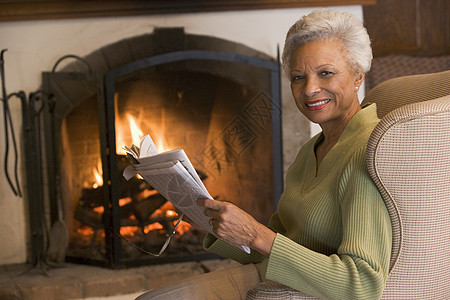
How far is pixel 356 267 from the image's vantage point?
990 millimetres

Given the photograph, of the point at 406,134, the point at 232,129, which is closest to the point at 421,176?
the point at 406,134

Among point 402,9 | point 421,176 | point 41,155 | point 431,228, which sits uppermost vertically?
point 402,9

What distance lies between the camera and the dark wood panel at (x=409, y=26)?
9.56ft

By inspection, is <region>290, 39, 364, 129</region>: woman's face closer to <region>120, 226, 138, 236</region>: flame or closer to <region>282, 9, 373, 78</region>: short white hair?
<region>282, 9, 373, 78</region>: short white hair

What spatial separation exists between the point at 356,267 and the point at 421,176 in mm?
211

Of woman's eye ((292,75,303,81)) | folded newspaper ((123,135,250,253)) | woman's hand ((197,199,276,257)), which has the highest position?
woman's eye ((292,75,303,81))

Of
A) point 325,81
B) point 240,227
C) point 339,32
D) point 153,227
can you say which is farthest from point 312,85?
point 153,227

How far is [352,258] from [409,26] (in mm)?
2265

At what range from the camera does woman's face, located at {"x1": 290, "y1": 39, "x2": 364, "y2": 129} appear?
49.4 inches

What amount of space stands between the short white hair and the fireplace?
1.42 meters

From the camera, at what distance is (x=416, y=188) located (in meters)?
1.01

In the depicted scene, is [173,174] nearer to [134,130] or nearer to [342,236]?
[342,236]

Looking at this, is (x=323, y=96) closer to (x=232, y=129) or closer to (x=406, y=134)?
(x=406, y=134)

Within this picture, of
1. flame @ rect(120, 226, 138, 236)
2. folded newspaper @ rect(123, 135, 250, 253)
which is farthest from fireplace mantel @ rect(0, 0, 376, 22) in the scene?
folded newspaper @ rect(123, 135, 250, 253)
